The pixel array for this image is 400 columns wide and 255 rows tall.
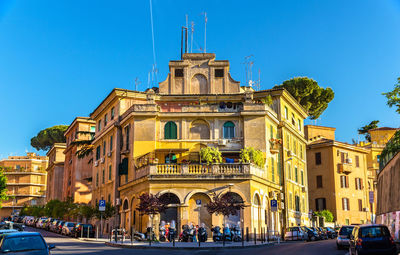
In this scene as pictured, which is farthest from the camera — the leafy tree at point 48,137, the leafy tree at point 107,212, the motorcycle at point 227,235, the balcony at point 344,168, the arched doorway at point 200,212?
the leafy tree at point 48,137

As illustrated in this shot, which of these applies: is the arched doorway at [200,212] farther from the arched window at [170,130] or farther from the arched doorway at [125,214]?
the arched window at [170,130]

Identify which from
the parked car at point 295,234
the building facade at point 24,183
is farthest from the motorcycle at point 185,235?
the building facade at point 24,183

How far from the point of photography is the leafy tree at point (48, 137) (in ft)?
335

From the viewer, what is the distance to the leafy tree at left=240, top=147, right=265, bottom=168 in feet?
125

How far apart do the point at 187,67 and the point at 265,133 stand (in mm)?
10885

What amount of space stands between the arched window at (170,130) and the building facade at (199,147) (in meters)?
0.09

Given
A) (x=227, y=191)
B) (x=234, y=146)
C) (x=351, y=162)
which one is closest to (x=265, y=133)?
(x=234, y=146)

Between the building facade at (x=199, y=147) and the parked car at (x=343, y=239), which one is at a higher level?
the building facade at (x=199, y=147)

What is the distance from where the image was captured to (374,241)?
18406 millimetres

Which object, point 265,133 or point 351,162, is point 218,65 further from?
point 351,162

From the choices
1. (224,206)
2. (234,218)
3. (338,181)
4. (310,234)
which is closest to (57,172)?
(338,181)

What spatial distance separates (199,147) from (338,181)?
80.0 feet

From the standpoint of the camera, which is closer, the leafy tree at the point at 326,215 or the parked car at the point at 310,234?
the parked car at the point at 310,234

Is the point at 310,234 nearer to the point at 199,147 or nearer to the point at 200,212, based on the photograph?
the point at 200,212
